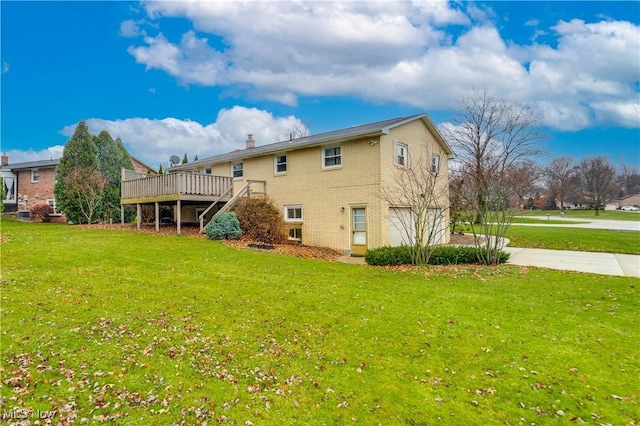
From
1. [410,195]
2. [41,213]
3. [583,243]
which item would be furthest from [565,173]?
[41,213]

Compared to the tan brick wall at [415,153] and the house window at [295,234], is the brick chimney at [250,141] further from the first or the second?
the tan brick wall at [415,153]

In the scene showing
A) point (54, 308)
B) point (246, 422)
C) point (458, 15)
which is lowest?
point (246, 422)

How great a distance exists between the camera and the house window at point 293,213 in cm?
1727

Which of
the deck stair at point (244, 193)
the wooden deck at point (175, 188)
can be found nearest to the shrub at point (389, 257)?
the deck stair at point (244, 193)

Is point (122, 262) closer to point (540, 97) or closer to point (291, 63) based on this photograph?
point (291, 63)

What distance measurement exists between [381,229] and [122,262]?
9.66m

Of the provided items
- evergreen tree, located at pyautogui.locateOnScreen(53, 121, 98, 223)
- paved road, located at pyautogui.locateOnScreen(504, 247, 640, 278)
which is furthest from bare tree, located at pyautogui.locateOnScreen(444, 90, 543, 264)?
evergreen tree, located at pyautogui.locateOnScreen(53, 121, 98, 223)

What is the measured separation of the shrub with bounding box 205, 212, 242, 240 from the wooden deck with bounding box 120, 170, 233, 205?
2.45 m

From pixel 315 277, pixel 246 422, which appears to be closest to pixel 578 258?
pixel 315 277

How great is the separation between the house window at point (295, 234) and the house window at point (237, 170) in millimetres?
5367

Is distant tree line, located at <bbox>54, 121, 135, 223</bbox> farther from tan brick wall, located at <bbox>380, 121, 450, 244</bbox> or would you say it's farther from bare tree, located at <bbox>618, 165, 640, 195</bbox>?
bare tree, located at <bbox>618, 165, 640, 195</bbox>

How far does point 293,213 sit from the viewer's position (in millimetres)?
17547

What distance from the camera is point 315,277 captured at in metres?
9.45

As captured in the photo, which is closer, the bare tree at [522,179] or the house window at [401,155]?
the bare tree at [522,179]
